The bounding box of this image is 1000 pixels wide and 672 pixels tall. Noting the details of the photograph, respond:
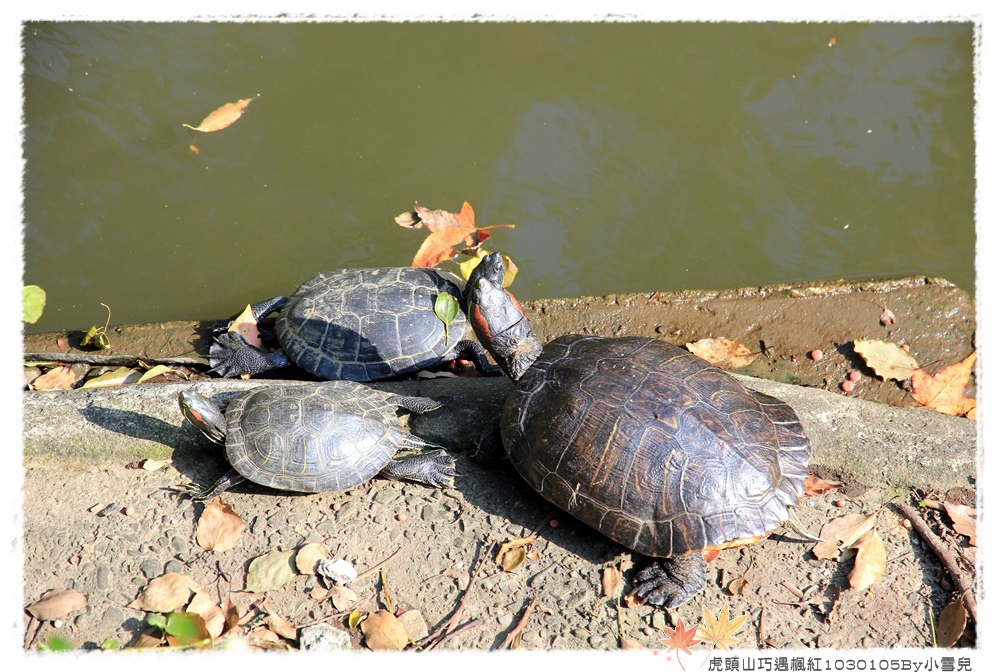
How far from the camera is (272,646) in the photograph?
3521 millimetres

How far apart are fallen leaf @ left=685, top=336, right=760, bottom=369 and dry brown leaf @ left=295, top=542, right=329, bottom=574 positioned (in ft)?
10.5

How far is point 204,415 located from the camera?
13.1 feet

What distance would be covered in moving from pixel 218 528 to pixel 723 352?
12.7 ft

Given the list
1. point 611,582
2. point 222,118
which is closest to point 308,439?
point 611,582

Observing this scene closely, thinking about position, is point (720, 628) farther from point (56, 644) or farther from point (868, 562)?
point (56, 644)

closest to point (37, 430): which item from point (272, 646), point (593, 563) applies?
point (272, 646)

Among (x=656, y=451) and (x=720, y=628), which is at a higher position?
(x=656, y=451)

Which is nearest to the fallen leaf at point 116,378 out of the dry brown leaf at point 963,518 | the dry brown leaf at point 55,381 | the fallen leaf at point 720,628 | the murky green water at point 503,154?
the dry brown leaf at point 55,381

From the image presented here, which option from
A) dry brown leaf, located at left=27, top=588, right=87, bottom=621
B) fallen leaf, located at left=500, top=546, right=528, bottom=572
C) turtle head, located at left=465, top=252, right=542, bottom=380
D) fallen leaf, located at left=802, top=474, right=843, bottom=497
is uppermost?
turtle head, located at left=465, top=252, right=542, bottom=380

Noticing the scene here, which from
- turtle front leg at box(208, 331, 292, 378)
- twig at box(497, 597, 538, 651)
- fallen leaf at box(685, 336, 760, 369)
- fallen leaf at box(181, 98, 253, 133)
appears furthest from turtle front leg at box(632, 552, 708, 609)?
fallen leaf at box(181, 98, 253, 133)

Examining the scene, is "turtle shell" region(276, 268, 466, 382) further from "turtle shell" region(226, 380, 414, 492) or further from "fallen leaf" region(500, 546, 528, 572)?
"fallen leaf" region(500, 546, 528, 572)

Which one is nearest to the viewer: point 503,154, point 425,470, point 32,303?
point 425,470

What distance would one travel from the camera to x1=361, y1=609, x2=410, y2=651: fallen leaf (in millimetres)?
3553

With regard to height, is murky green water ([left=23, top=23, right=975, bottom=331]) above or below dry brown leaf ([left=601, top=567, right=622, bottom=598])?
above
